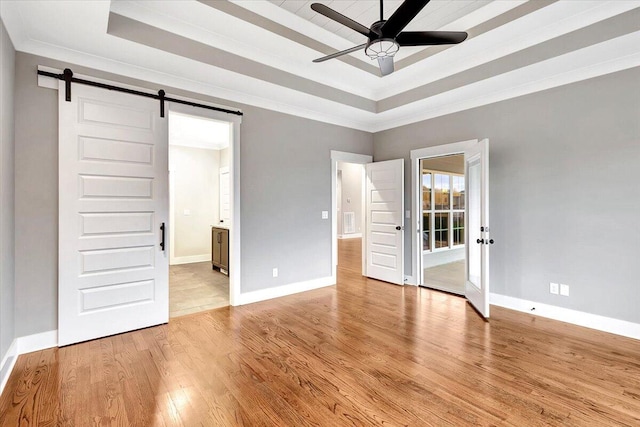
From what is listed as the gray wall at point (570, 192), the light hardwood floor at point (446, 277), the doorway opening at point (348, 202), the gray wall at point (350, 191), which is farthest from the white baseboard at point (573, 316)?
the gray wall at point (350, 191)

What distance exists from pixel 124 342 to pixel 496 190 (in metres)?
4.74

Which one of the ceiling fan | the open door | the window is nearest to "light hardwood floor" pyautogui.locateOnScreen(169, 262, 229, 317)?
the open door

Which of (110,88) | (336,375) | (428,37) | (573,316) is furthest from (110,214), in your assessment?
(573,316)

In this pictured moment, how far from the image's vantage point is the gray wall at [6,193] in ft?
7.62

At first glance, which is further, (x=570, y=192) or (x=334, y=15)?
(x=570, y=192)

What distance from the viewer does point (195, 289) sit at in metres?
4.88

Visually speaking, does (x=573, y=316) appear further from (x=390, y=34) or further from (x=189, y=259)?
(x=189, y=259)

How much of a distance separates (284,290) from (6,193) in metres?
3.23

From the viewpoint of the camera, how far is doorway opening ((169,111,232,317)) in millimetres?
6016

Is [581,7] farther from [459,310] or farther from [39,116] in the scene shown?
[39,116]

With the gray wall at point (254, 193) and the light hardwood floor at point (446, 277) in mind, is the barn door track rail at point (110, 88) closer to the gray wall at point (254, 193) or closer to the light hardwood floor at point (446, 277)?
the gray wall at point (254, 193)

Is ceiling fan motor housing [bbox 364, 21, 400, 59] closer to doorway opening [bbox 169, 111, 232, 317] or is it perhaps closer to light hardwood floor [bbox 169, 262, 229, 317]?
light hardwood floor [bbox 169, 262, 229, 317]

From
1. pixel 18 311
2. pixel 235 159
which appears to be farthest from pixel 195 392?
pixel 235 159

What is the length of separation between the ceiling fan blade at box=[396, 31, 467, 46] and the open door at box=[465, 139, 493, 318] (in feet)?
5.09
